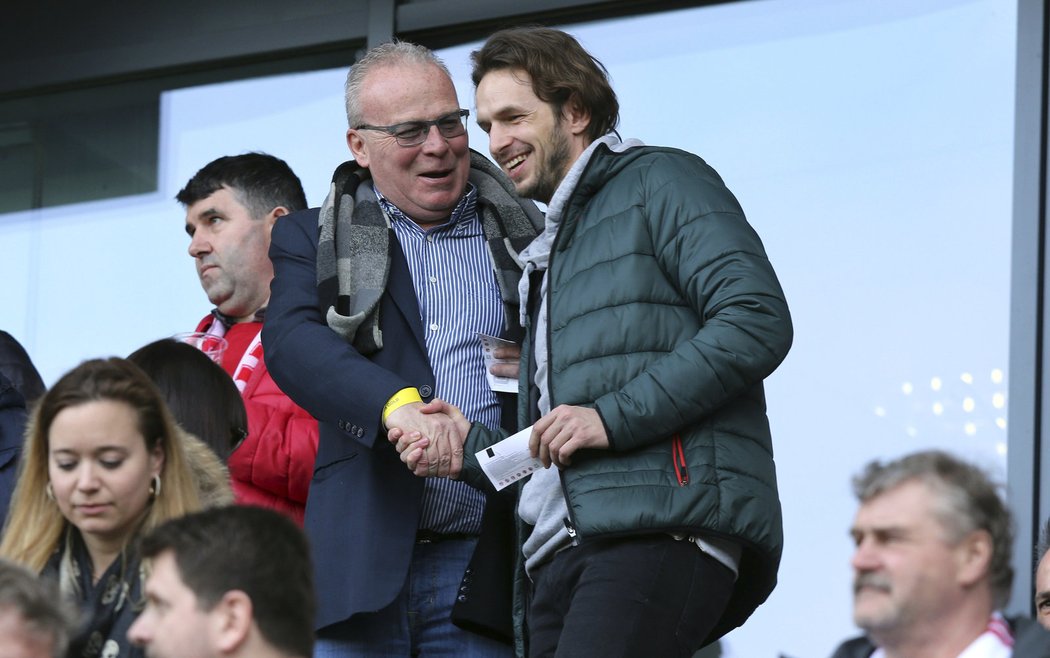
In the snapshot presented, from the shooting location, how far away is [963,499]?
2.98 meters

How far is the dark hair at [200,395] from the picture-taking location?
437 cm

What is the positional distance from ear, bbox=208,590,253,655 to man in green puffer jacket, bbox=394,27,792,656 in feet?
2.60

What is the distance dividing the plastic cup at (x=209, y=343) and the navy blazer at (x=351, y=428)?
72 centimetres

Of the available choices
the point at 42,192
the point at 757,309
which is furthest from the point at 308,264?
the point at 42,192

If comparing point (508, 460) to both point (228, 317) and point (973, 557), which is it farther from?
point (228, 317)

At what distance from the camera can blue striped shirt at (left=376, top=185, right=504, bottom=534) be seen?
14.3 feet

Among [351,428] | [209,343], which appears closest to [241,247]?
[209,343]

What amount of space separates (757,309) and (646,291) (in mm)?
248

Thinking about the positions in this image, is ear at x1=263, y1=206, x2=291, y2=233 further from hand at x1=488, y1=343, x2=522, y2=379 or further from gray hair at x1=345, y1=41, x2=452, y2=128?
hand at x1=488, y1=343, x2=522, y2=379

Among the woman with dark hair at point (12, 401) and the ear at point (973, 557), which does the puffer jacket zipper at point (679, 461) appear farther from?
the woman with dark hair at point (12, 401)

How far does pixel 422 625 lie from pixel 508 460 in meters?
0.63

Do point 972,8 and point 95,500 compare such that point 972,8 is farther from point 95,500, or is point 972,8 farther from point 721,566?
point 95,500

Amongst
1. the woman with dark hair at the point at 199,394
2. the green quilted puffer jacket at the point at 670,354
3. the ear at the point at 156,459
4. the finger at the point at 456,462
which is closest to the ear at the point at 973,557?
the green quilted puffer jacket at the point at 670,354

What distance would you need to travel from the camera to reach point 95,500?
3.79 metres
